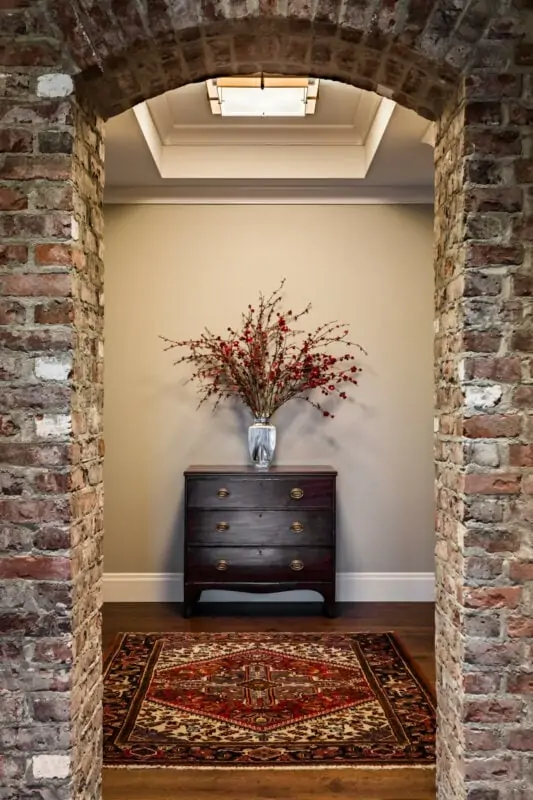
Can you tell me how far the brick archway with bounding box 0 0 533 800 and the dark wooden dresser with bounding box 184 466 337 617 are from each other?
243 centimetres

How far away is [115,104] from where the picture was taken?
2.34 m

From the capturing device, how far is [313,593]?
4930mm

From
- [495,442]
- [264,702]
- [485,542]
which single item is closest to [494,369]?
[495,442]

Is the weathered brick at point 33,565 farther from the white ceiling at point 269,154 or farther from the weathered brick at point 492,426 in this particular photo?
the white ceiling at point 269,154

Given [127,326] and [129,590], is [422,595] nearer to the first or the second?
[129,590]

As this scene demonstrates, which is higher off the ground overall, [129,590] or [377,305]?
[377,305]

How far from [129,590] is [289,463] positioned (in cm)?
131

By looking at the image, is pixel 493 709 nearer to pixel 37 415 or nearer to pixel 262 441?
pixel 37 415

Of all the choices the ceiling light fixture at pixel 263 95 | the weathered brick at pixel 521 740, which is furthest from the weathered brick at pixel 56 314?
the ceiling light fixture at pixel 263 95

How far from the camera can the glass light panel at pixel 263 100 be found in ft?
12.1

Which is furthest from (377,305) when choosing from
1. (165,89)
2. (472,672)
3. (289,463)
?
(472,672)

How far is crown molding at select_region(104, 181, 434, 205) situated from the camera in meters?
4.90

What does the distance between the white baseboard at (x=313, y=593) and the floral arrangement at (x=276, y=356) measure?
1.12 metres

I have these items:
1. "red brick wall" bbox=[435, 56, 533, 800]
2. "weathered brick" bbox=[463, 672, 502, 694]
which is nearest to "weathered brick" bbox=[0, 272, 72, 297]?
"red brick wall" bbox=[435, 56, 533, 800]
